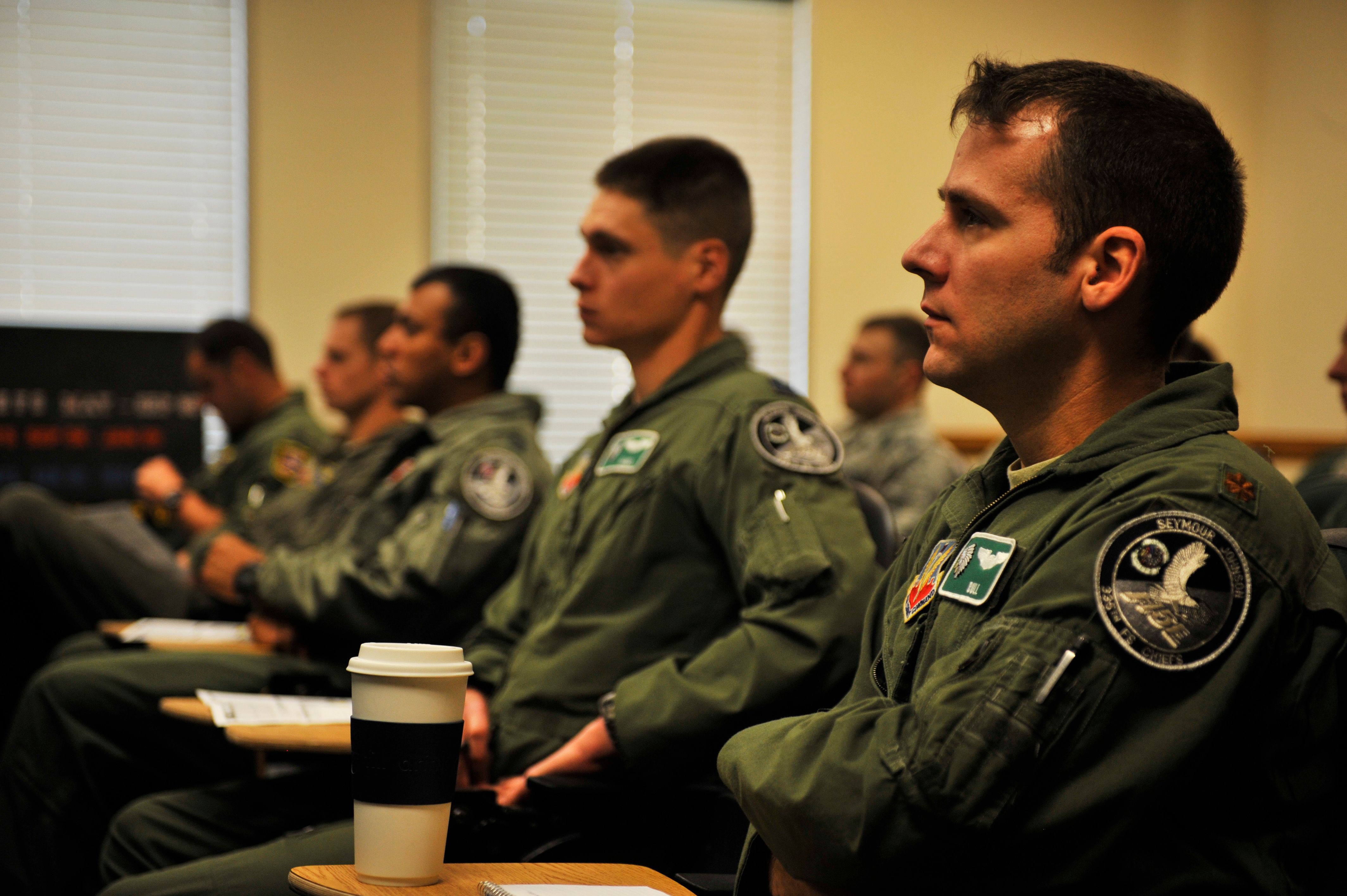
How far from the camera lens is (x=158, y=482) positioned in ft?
12.4

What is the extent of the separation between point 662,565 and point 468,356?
1273 millimetres

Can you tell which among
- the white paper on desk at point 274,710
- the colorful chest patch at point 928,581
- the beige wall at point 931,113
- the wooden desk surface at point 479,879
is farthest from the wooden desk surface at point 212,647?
the beige wall at point 931,113

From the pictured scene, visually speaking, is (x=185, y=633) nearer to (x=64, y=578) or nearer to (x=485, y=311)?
(x=64, y=578)

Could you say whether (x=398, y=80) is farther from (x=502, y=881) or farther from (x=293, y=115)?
(x=502, y=881)

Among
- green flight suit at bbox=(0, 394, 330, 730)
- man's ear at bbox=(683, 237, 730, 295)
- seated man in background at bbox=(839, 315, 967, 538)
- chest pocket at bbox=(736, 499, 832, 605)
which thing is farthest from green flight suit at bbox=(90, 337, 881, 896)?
seated man in background at bbox=(839, 315, 967, 538)

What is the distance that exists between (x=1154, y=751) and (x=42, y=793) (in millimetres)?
2144

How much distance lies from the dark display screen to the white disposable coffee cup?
12.7 feet

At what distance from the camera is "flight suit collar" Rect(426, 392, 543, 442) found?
2.59 m

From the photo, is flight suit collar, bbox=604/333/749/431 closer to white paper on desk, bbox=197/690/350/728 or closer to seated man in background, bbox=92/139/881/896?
seated man in background, bbox=92/139/881/896

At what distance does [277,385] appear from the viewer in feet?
14.1

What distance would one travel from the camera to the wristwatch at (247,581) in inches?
97.4

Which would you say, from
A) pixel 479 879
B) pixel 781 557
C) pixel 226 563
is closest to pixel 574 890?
pixel 479 879

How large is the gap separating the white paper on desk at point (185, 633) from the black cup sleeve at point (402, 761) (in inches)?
67.5

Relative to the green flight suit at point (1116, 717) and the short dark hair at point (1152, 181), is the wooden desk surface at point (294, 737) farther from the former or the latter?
the short dark hair at point (1152, 181)
